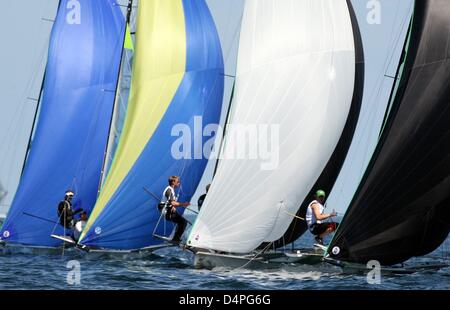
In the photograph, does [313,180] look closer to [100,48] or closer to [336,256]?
[336,256]

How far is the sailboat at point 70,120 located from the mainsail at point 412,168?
10711 mm

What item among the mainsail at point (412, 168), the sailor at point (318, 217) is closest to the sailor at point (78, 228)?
the sailor at point (318, 217)

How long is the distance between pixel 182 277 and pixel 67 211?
7.27 m

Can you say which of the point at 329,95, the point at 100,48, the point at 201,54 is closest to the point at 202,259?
the point at 329,95

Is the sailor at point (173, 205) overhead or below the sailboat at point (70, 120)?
below

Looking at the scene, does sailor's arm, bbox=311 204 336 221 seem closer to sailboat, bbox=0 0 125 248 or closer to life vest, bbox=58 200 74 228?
life vest, bbox=58 200 74 228

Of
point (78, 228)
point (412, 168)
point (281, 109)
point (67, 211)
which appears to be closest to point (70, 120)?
point (67, 211)

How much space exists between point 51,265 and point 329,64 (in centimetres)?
765

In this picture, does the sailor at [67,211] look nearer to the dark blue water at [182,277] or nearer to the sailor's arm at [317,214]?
the dark blue water at [182,277]

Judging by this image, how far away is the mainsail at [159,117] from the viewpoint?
24.4 metres

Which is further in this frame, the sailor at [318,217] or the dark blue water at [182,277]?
the sailor at [318,217]

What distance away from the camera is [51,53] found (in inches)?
1123

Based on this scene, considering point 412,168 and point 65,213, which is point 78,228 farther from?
point 412,168

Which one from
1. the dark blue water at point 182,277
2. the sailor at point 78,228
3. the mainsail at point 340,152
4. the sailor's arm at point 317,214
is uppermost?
the mainsail at point 340,152
